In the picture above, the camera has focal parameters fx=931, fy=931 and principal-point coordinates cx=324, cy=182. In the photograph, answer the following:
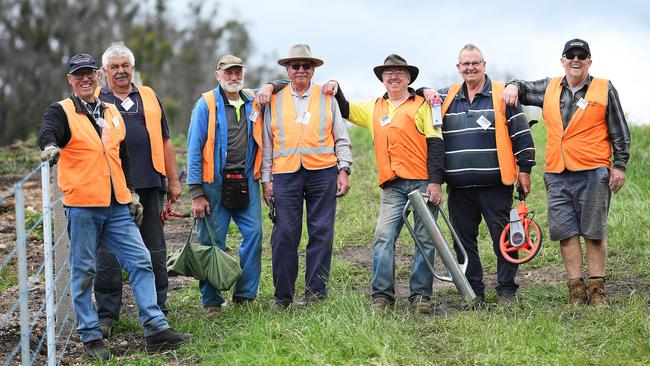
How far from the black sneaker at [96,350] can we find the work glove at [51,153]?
136 centimetres

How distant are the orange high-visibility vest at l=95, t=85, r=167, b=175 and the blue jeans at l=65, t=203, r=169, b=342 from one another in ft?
2.32

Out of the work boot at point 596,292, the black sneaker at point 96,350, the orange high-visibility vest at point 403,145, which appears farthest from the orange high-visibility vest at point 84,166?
the work boot at point 596,292

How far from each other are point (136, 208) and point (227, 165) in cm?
100

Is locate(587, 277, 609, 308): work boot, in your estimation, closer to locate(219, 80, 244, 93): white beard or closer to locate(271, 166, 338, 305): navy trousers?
locate(271, 166, 338, 305): navy trousers

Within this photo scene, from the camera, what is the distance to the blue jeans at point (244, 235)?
7.45 meters

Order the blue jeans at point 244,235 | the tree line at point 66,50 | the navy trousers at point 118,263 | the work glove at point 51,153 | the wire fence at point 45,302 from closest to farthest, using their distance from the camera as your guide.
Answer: the wire fence at point 45,302
the work glove at point 51,153
the navy trousers at point 118,263
the blue jeans at point 244,235
the tree line at point 66,50

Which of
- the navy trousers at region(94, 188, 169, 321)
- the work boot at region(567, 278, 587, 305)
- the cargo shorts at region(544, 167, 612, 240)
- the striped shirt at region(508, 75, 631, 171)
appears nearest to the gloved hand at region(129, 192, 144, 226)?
the navy trousers at region(94, 188, 169, 321)

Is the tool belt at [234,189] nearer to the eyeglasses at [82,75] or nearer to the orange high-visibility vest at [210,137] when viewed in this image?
the orange high-visibility vest at [210,137]

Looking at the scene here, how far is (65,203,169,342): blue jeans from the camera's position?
6289 mm

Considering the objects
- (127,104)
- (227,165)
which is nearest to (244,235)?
(227,165)

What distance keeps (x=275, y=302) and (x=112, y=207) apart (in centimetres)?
169

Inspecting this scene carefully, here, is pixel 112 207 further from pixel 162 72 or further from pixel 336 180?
pixel 162 72

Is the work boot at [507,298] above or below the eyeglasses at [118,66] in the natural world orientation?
below

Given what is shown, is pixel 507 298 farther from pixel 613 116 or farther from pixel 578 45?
pixel 578 45
